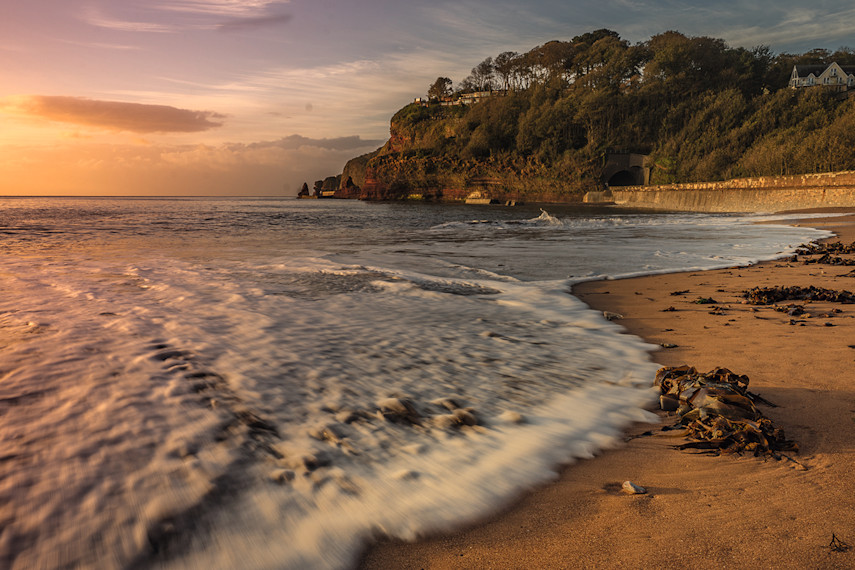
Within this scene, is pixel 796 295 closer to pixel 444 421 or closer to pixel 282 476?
pixel 444 421

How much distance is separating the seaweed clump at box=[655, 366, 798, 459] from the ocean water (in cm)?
28

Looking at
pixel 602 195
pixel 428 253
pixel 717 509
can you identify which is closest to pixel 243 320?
pixel 717 509

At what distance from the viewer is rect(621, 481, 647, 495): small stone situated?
6.81ft

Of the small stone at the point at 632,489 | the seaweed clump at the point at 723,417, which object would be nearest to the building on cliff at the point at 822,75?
the seaweed clump at the point at 723,417

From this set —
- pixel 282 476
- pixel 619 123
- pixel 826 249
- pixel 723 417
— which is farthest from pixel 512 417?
pixel 619 123

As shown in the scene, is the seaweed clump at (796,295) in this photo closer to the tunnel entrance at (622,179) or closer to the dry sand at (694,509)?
the dry sand at (694,509)

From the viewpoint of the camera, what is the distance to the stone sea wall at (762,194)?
31484 millimetres

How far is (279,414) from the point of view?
2.98 metres

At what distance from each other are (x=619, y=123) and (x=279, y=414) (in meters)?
86.7

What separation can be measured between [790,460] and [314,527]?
2166 mm

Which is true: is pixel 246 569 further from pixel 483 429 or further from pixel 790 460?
pixel 790 460

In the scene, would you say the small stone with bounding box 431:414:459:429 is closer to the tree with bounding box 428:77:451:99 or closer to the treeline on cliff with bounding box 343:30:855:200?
the treeline on cliff with bounding box 343:30:855:200

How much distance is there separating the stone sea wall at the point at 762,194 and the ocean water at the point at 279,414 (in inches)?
1389

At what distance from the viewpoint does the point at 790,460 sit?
2.28 m
